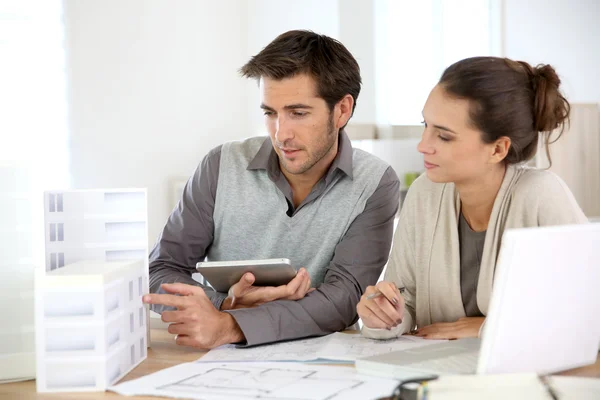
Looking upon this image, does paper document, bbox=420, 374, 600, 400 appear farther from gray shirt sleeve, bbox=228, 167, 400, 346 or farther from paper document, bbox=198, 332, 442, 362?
gray shirt sleeve, bbox=228, 167, 400, 346

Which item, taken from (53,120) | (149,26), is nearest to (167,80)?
(149,26)

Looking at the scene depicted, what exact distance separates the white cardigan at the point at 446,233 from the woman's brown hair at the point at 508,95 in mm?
99

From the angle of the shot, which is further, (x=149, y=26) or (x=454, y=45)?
(x=454, y=45)

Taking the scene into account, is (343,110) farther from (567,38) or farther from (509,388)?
(567,38)

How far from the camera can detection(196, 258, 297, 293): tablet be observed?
5.08ft

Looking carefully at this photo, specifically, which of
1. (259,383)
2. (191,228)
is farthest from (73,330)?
(191,228)

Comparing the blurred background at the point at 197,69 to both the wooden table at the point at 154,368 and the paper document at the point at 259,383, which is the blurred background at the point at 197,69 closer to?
the wooden table at the point at 154,368

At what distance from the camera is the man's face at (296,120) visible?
194cm

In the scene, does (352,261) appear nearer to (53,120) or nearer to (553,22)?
(53,120)

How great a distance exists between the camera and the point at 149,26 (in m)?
3.96

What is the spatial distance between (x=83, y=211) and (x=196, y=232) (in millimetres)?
664

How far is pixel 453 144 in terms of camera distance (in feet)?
5.40

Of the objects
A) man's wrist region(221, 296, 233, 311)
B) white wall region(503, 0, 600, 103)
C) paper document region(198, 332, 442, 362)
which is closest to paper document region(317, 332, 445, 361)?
paper document region(198, 332, 442, 362)

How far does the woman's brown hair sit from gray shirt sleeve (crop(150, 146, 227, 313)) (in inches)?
30.0
